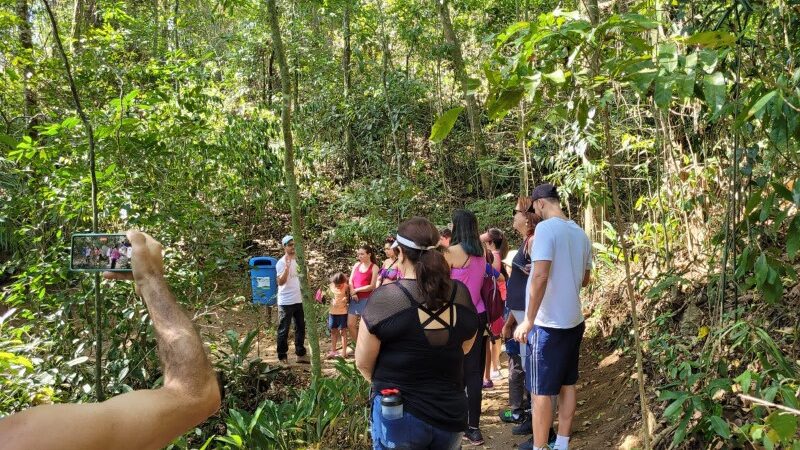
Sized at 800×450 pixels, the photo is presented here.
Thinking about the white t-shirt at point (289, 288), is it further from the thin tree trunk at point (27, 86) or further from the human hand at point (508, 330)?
the human hand at point (508, 330)

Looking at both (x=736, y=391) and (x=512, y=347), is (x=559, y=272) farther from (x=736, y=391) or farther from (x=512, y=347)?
(x=512, y=347)

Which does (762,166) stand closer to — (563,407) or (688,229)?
(688,229)

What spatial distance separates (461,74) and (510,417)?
33.2ft

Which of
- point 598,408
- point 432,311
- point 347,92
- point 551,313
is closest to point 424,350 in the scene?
point 432,311

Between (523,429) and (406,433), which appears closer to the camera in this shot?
(406,433)

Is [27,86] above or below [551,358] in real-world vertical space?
Answer: above

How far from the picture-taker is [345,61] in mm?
16078

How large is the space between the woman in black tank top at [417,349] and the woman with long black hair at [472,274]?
5.90ft

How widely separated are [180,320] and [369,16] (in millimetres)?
14405

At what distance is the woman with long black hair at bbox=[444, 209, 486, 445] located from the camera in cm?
489

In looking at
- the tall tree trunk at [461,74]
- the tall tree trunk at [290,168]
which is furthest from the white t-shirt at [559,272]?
the tall tree trunk at [461,74]

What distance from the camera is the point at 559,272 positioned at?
13.5 ft

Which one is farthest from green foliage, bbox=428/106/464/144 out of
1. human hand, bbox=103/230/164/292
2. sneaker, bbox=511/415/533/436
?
sneaker, bbox=511/415/533/436

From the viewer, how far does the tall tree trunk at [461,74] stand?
14014mm
